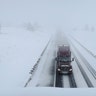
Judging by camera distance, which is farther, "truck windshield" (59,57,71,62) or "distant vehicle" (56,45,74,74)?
"truck windshield" (59,57,71,62)

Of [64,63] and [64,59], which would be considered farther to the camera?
[64,59]

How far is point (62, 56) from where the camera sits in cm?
3088

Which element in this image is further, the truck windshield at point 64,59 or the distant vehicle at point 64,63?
the truck windshield at point 64,59

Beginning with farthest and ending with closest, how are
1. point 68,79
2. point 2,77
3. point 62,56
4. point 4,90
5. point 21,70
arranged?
Result: point 62,56 → point 21,70 → point 68,79 → point 2,77 → point 4,90

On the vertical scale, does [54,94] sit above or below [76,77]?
above

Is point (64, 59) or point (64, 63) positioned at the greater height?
point (64, 59)

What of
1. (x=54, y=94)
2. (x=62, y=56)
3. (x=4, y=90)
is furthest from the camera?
(x=62, y=56)

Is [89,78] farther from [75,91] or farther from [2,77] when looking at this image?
[75,91]

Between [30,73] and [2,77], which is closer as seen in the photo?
[2,77]

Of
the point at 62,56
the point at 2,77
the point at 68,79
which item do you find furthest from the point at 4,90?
the point at 62,56

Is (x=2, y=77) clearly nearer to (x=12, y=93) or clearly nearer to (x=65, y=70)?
(x=65, y=70)

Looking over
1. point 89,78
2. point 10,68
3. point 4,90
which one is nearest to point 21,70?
point 10,68

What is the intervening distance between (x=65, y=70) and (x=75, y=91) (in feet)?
81.2

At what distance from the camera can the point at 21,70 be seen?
28.5 m
